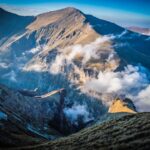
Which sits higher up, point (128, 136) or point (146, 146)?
point (128, 136)

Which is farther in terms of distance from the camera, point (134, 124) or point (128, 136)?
point (134, 124)

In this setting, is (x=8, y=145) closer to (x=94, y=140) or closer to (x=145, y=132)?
(x=94, y=140)

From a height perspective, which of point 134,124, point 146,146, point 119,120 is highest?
point 119,120

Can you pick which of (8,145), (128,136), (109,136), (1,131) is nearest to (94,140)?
(109,136)

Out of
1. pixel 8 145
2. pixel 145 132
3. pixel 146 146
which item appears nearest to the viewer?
pixel 146 146

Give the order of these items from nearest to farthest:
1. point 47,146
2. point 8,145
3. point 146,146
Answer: point 146,146
point 47,146
point 8,145

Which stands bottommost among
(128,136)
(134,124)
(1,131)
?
(128,136)

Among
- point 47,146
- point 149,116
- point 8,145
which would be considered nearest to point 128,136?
point 149,116

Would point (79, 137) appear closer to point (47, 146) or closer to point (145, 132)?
point (47, 146)

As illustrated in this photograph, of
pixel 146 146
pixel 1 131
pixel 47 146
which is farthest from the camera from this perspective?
pixel 1 131
